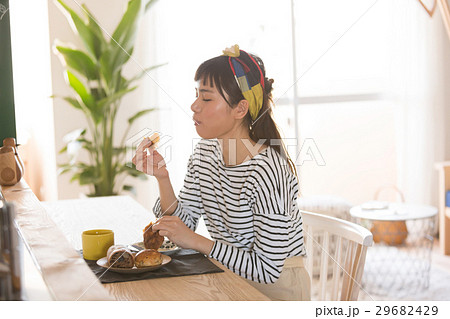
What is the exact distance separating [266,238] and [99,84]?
64.9 inches

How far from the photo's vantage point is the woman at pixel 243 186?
100 cm

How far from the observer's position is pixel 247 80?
108 centimetres

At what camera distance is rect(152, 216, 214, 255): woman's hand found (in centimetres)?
100

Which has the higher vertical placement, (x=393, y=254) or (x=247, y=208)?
(x=247, y=208)

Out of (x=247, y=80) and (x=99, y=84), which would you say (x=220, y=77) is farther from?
(x=99, y=84)

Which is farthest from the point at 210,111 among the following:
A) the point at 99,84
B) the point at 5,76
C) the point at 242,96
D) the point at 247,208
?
the point at 99,84

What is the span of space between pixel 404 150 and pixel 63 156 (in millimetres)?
1902

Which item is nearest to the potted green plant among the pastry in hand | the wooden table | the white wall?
the white wall

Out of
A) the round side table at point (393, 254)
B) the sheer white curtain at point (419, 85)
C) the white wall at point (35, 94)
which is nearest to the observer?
the round side table at point (393, 254)

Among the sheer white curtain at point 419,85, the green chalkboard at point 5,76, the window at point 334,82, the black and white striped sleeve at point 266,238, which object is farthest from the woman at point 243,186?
the sheer white curtain at point 419,85

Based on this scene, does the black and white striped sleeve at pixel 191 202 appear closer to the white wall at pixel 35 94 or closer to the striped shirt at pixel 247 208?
the striped shirt at pixel 247 208

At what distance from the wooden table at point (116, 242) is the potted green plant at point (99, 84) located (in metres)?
1.01

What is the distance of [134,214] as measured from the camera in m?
1.35
